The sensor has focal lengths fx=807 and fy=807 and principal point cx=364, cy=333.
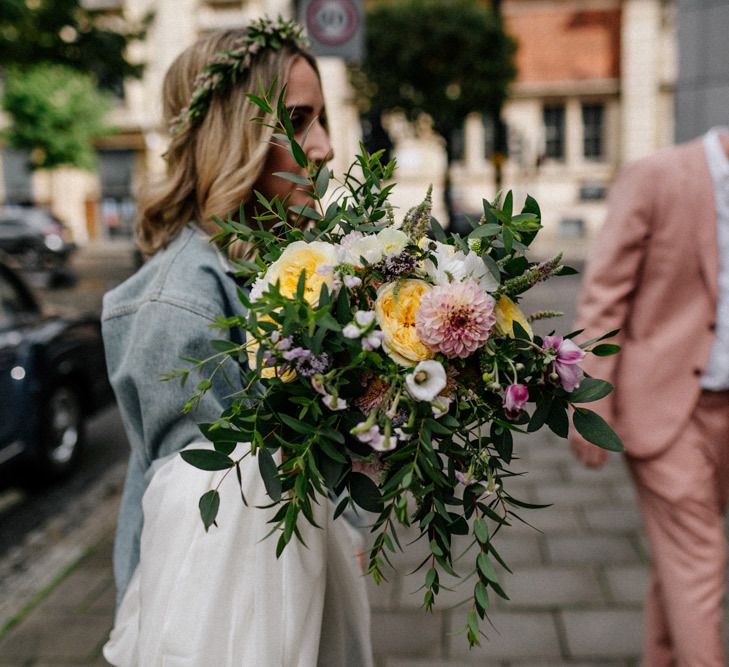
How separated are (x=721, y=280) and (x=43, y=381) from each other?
170 inches

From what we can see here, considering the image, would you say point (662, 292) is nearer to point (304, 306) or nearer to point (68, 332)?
point (304, 306)

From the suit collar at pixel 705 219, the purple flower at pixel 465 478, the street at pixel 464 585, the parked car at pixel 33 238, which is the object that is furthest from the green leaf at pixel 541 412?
the parked car at pixel 33 238

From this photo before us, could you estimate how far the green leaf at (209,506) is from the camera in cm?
123

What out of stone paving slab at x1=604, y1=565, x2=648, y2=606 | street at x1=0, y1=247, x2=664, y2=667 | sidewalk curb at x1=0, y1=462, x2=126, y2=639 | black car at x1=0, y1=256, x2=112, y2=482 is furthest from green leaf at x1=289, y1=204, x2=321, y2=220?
black car at x1=0, y1=256, x2=112, y2=482

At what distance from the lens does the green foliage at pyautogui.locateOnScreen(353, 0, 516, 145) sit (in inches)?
808

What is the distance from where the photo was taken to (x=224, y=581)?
1.28 meters

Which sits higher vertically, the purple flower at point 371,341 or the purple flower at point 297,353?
the purple flower at point 371,341

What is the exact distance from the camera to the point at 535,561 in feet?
12.8

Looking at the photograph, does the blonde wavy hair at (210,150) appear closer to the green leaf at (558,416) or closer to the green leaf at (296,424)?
the green leaf at (296,424)

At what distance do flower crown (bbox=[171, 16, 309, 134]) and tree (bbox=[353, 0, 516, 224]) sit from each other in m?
19.3

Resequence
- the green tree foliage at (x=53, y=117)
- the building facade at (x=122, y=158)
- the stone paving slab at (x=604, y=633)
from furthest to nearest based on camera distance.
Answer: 1. the building facade at (x=122, y=158)
2. the green tree foliage at (x=53, y=117)
3. the stone paving slab at (x=604, y=633)

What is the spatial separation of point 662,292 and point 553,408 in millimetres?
1408

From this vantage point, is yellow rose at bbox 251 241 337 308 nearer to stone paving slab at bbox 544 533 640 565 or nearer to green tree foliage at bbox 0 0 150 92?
stone paving slab at bbox 544 533 640 565

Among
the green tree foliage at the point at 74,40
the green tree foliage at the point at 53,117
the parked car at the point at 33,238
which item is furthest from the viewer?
the green tree foliage at the point at 53,117
